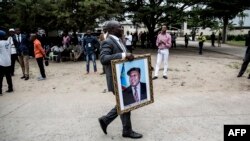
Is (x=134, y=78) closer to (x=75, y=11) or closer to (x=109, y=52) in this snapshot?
(x=109, y=52)

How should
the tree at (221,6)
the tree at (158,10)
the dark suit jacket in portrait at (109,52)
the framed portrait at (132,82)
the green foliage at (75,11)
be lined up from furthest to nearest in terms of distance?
the tree at (221,6)
the tree at (158,10)
the green foliage at (75,11)
the dark suit jacket in portrait at (109,52)
the framed portrait at (132,82)

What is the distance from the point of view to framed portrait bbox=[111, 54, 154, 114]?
16.1 ft

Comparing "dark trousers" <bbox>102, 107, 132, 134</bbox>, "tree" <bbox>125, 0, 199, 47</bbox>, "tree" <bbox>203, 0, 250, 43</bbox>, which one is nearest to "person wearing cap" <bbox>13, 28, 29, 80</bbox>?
"dark trousers" <bbox>102, 107, 132, 134</bbox>

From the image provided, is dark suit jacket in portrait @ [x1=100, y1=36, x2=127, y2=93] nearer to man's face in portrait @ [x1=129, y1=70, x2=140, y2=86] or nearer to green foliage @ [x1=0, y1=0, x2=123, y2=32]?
man's face in portrait @ [x1=129, y1=70, x2=140, y2=86]

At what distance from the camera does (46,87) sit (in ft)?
34.6

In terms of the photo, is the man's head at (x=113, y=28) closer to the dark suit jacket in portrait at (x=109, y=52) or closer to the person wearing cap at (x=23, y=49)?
the dark suit jacket in portrait at (x=109, y=52)

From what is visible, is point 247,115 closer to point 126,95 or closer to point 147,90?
point 147,90

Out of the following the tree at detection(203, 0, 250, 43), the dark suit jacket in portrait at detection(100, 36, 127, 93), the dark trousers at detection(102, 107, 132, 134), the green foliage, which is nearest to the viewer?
the dark suit jacket in portrait at detection(100, 36, 127, 93)

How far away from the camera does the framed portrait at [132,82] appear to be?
4.89 metres

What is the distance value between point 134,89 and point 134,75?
226mm

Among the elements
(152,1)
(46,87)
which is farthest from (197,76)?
(152,1)

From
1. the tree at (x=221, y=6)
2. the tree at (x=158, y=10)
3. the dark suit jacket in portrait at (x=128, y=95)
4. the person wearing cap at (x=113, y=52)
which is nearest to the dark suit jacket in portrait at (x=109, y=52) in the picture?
the person wearing cap at (x=113, y=52)

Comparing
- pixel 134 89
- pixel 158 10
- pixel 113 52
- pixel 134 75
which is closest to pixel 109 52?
pixel 113 52

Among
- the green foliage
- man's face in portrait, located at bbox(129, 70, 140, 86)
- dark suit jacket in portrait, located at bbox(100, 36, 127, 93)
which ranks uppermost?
the green foliage
